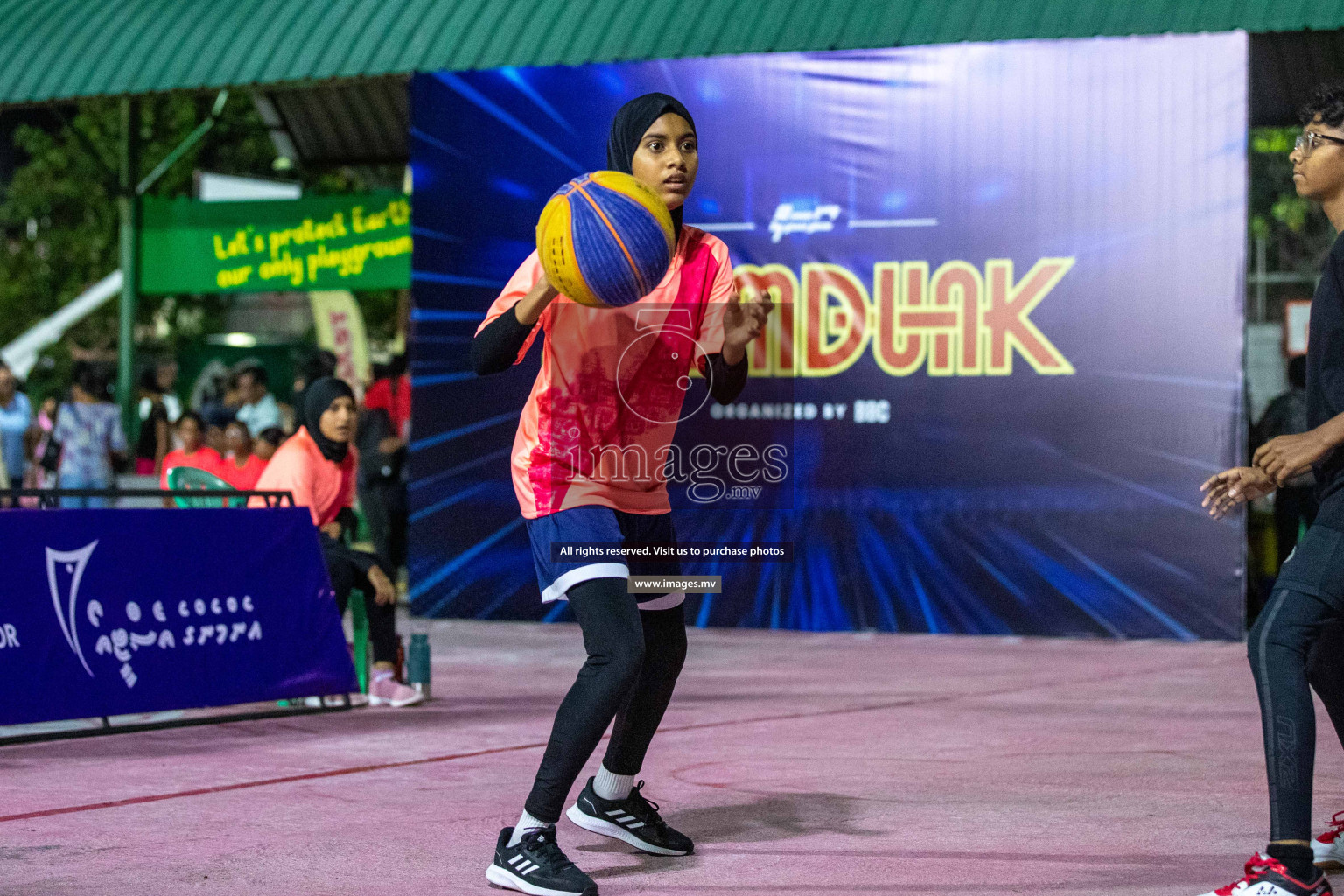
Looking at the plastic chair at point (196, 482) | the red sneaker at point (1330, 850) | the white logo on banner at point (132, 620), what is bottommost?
the red sneaker at point (1330, 850)

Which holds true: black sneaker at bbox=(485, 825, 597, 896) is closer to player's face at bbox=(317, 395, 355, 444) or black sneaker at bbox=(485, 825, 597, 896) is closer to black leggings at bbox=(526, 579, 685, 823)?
black leggings at bbox=(526, 579, 685, 823)

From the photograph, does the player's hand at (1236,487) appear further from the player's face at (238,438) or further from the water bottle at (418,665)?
the player's face at (238,438)

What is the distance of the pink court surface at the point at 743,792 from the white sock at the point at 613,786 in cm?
19

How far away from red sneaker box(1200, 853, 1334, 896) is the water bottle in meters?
5.23

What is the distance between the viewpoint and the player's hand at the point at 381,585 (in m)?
8.66

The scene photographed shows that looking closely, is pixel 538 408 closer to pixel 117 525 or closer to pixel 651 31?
pixel 117 525

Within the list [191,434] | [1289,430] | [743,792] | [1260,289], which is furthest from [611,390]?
[1260,289]

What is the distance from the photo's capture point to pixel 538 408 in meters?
4.82

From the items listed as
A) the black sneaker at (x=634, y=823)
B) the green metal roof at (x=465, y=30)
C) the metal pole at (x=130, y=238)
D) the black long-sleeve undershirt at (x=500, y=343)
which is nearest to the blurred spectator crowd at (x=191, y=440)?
the metal pole at (x=130, y=238)

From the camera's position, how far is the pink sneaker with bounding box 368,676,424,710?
8.73m

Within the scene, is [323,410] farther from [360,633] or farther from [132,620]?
[132,620]

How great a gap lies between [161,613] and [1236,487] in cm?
494

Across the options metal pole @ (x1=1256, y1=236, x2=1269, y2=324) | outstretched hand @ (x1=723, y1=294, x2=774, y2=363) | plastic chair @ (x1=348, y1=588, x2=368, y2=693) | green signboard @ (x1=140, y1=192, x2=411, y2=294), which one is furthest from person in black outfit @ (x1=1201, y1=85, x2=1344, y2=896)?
metal pole @ (x1=1256, y1=236, x2=1269, y2=324)

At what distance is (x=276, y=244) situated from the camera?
16125 millimetres
